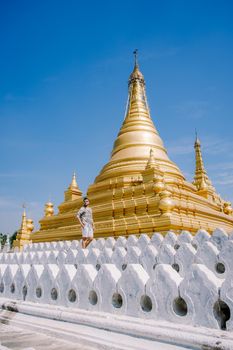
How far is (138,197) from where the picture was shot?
12.3 m

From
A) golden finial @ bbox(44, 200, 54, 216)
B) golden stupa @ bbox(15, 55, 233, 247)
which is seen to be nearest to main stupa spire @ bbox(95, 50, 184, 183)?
golden stupa @ bbox(15, 55, 233, 247)

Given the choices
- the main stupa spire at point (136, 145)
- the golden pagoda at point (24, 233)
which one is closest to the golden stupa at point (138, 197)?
the main stupa spire at point (136, 145)

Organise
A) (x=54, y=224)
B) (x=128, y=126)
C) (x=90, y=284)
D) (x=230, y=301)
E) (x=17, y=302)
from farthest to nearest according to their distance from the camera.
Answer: (x=128, y=126) < (x=54, y=224) < (x=17, y=302) < (x=90, y=284) < (x=230, y=301)

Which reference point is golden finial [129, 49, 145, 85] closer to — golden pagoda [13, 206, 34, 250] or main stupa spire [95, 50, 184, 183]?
main stupa spire [95, 50, 184, 183]

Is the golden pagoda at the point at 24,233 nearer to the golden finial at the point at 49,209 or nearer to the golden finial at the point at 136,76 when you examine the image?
the golden finial at the point at 49,209

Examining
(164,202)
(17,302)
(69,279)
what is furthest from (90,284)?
(164,202)

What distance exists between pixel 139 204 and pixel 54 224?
5.87m

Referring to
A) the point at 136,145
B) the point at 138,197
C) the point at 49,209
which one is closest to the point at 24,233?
the point at 49,209

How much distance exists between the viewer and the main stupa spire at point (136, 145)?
1533cm

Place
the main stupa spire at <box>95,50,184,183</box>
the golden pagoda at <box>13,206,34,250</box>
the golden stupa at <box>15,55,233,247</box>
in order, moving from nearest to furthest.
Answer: the golden stupa at <box>15,55,233,247</box> < the main stupa spire at <box>95,50,184,183</box> < the golden pagoda at <box>13,206,34,250</box>

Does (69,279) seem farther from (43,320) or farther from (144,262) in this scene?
(144,262)

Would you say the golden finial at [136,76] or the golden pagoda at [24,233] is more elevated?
the golden finial at [136,76]

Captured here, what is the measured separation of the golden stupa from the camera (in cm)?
1107

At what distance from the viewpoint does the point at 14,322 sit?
3.81 meters
